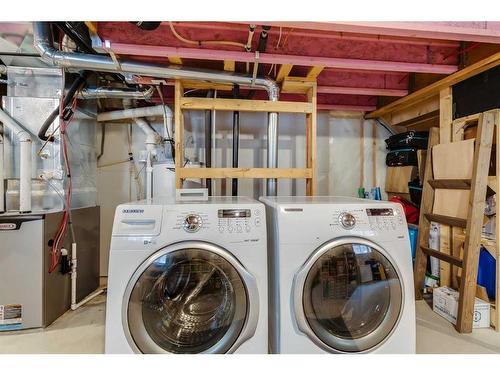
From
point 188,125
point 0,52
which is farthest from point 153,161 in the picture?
point 0,52

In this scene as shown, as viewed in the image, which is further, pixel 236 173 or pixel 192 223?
pixel 236 173

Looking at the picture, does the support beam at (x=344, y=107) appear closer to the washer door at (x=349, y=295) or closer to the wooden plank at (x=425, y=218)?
the wooden plank at (x=425, y=218)

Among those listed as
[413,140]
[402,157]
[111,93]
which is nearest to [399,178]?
[402,157]

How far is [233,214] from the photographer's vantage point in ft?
4.83

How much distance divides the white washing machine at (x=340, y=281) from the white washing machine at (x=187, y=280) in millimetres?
128

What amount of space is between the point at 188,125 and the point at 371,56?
2.00 m

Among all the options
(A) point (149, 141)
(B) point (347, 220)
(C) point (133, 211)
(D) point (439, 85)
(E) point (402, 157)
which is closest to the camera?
(C) point (133, 211)

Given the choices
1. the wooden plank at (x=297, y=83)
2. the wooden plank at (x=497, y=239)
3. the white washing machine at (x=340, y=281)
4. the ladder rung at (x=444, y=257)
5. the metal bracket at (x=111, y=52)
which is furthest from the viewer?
the wooden plank at (x=297, y=83)

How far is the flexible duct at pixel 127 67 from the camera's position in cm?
189

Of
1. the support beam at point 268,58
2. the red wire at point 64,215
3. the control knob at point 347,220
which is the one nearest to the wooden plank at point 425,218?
the support beam at point 268,58

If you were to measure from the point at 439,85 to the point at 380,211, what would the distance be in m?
1.60

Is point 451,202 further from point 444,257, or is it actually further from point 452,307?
A: point 452,307

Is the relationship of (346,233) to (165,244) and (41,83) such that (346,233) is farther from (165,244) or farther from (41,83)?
(41,83)

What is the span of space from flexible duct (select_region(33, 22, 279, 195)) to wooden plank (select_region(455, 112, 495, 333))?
162 centimetres
